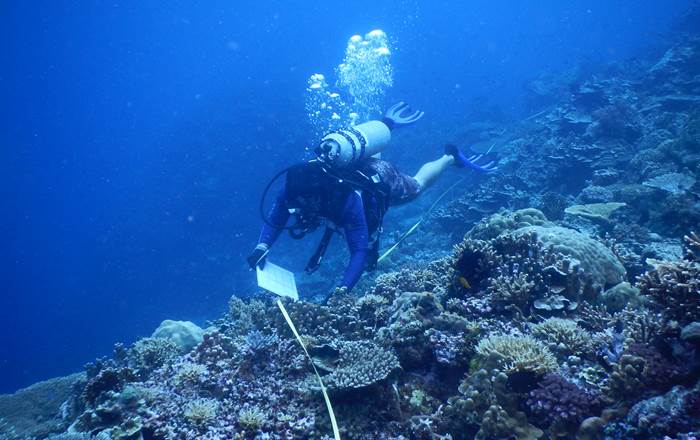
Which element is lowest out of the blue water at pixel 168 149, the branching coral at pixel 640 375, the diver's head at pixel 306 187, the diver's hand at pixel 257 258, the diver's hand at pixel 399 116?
the branching coral at pixel 640 375

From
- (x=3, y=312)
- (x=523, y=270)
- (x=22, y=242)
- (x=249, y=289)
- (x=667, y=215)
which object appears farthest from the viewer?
(x=22, y=242)

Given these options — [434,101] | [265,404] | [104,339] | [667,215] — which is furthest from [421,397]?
[434,101]

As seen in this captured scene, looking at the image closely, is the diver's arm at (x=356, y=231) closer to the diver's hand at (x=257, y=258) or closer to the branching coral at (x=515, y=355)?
the diver's hand at (x=257, y=258)

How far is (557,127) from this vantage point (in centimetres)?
1659

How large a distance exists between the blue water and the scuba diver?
17427 mm

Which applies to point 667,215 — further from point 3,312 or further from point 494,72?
point 3,312

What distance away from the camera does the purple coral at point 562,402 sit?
8.90 ft

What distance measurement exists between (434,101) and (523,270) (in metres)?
47.7

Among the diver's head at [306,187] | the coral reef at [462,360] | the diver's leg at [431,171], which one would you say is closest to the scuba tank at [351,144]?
the diver's head at [306,187]

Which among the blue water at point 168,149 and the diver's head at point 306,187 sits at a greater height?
the blue water at point 168,149

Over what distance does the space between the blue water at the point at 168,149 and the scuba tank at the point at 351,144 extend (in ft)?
57.2

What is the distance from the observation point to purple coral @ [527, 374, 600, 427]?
8.90ft

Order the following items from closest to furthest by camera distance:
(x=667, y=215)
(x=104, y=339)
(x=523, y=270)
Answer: (x=523, y=270) → (x=667, y=215) → (x=104, y=339)

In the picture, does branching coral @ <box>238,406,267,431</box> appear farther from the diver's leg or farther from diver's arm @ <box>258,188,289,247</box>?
the diver's leg
